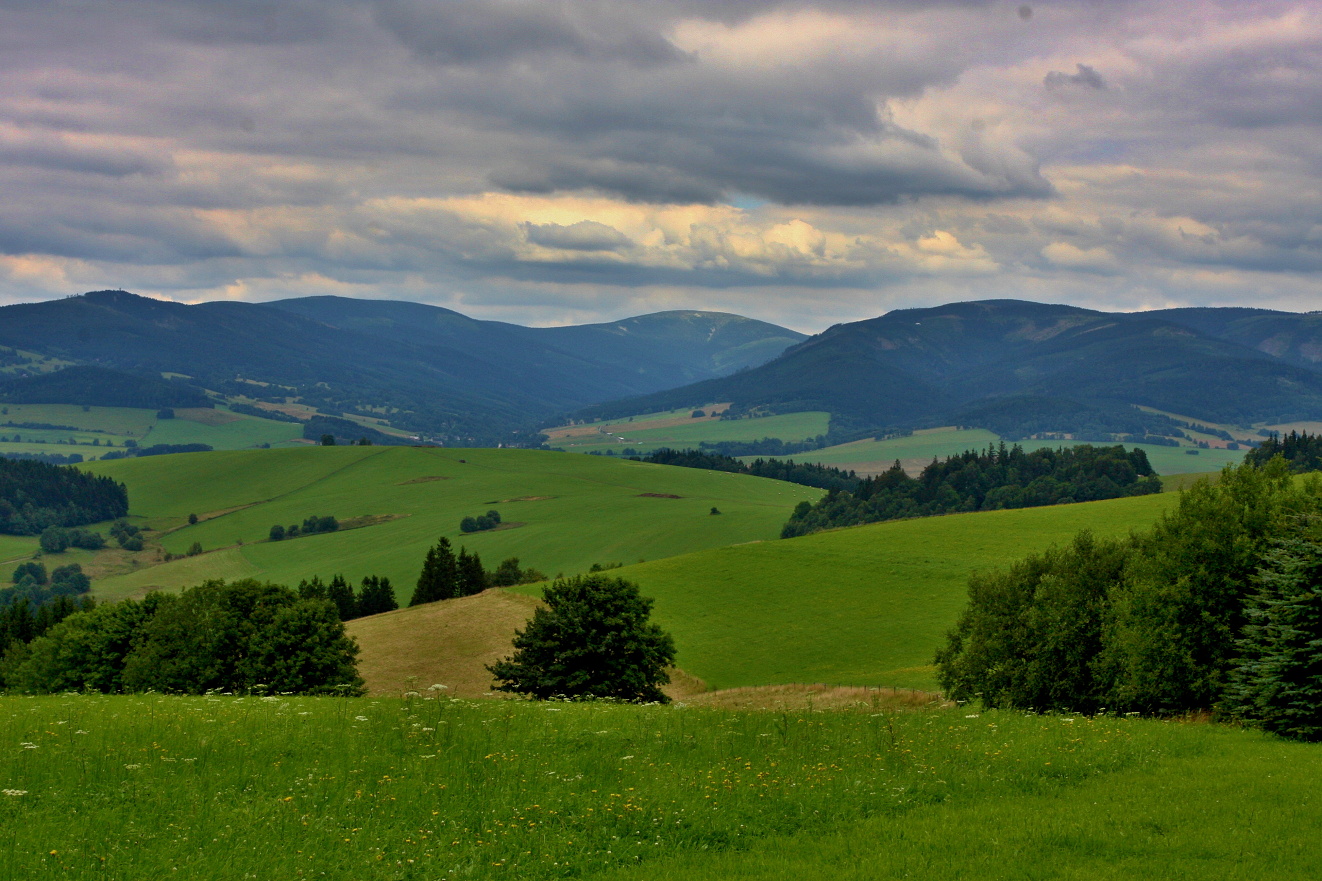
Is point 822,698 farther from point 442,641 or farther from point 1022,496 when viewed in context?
point 1022,496

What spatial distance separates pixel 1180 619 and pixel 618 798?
2277 centimetres

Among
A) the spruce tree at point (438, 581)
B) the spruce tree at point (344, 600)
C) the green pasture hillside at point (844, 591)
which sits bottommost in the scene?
the spruce tree at point (344, 600)

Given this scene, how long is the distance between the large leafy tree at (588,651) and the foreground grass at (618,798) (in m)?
26.2

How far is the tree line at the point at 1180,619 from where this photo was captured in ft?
78.0

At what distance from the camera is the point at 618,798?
16859 millimetres

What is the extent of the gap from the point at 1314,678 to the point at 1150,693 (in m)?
9.31

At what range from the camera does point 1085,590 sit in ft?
135

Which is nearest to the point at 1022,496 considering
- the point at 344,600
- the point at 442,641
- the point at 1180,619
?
the point at 344,600

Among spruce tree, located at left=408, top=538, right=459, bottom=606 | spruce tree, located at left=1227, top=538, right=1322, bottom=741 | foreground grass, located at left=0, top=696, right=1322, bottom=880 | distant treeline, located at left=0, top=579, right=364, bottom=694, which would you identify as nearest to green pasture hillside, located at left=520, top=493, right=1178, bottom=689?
spruce tree, located at left=408, top=538, right=459, bottom=606

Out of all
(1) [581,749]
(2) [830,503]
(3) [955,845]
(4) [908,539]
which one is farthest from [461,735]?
(2) [830,503]

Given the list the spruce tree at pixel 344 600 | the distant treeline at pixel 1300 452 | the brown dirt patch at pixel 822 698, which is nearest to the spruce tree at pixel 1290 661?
the brown dirt patch at pixel 822 698

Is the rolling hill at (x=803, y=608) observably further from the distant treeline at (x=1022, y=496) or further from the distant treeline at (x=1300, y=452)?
the distant treeline at (x=1300, y=452)

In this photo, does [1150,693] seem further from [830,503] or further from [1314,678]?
[830,503]

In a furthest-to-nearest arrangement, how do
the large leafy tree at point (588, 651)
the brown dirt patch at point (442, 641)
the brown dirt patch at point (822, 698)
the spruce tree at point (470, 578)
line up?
the spruce tree at point (470, 578)
the brown dirt patch at point (442, 641)
the large leafy tree at point (588, 651)
the brown dirt patch at point (822, 698)
